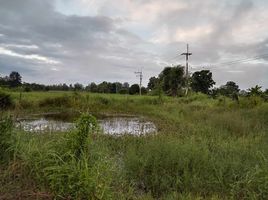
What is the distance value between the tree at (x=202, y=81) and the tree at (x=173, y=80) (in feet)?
32.0

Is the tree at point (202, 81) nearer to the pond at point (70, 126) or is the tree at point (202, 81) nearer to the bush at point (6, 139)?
the pond at point (70, 126)

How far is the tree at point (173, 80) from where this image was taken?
46.9m

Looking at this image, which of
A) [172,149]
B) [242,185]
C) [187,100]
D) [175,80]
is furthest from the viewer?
[175,80]

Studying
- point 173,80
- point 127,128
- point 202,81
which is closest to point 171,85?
point 173,80

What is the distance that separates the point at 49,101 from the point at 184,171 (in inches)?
771

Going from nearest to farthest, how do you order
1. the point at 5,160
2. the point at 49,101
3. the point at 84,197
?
the point at 84,197, the point at 5,160, the point at 49,101

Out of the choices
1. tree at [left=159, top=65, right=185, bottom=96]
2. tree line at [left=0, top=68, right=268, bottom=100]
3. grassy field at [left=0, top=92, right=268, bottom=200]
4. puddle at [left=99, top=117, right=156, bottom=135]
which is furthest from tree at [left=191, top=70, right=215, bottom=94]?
grassy field at [left=0, top=92, right=268, bottom=200]

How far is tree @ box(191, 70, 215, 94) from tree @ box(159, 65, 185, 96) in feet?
32.0

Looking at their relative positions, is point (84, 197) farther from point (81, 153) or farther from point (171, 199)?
point (171, 199)

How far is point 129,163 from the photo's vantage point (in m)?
6.04

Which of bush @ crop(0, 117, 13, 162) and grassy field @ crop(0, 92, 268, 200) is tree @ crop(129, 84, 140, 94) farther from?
bush @ crop(0, 117, 13, 162)

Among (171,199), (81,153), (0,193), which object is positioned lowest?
(171,199)

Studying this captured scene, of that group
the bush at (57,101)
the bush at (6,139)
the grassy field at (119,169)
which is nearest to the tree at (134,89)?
the bush at (57,101)

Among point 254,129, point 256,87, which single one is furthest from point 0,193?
point 256,87
